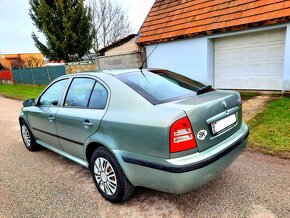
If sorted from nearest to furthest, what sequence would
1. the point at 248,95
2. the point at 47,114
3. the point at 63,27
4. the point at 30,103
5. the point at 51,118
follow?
the point at 51,118 < the point at 47,114 < the point at 30,103 < the point at 248,95 < the point at 63,27

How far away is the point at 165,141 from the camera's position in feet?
7.37

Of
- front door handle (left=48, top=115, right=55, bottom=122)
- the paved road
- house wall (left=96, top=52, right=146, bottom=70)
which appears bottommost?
the paved road

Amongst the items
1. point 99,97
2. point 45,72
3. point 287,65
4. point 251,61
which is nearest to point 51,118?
point 99,97

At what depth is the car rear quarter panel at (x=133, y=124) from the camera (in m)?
2.28

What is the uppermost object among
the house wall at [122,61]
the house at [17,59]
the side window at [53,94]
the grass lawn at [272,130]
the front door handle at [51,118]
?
the house at [17,59]

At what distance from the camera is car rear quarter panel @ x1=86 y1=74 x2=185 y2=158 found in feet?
7.47

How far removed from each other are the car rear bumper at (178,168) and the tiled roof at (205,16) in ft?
19.4

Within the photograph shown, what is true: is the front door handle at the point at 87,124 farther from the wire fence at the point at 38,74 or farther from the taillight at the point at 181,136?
the wire fence at the point at 38,74

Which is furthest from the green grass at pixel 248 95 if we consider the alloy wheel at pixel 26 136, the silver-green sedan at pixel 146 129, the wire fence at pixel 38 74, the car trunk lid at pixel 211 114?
the wire fence at pixel 38 74

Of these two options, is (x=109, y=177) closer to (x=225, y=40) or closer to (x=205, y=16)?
(x=225, y=40)

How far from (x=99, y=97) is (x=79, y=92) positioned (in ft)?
1.80

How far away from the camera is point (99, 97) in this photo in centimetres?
302

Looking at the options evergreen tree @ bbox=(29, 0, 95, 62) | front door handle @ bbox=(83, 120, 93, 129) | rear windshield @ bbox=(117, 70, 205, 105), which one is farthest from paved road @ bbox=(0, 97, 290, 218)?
evergreen tree @ bbox=(29, 0, 95, 62)

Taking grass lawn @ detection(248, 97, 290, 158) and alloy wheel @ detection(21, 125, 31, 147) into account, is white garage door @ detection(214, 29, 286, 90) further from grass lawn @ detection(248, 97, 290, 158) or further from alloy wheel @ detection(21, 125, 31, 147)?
alloy wheel @ detection(21, 125, 31, 147)
